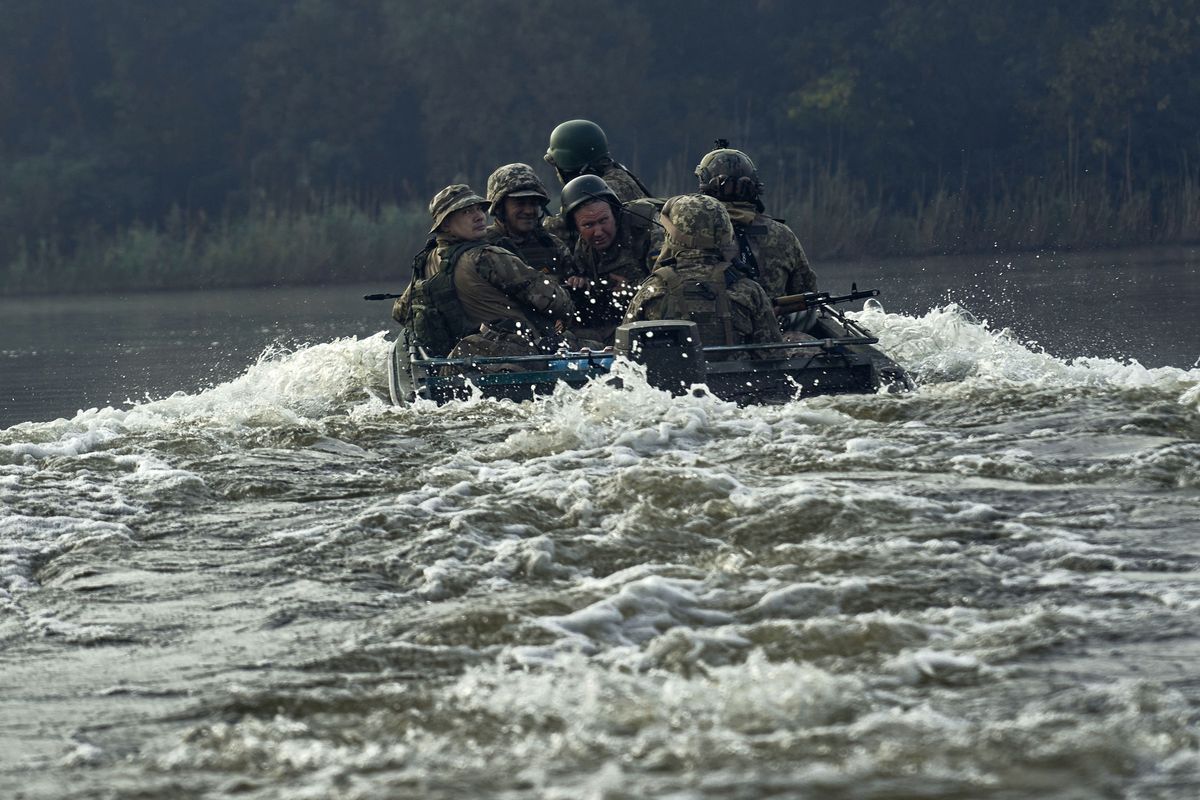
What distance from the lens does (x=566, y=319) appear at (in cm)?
1334

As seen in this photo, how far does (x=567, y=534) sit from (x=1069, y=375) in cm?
580

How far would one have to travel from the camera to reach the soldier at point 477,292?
13.1 m

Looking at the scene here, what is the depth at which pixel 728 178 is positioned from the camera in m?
13.8

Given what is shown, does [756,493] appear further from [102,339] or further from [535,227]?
[102,339]

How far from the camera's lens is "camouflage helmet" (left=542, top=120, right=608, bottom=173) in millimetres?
15555

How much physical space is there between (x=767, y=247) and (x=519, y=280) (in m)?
1.75

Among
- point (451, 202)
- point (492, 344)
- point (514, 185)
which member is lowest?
point (492, 344)

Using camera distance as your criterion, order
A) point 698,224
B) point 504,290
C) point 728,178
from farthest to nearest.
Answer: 1. point 728,178
2. point 504,290
3. point 698,224

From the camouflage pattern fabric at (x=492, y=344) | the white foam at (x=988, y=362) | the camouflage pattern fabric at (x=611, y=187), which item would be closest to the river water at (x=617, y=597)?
the white foam at (x=988, y=362)

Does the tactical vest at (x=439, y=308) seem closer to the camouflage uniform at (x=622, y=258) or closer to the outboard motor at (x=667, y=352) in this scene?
the camouflage uniform at (x=622, y=258)

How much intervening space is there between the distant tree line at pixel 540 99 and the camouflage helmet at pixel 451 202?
30172 mm

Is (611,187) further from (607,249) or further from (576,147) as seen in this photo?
(607,249)

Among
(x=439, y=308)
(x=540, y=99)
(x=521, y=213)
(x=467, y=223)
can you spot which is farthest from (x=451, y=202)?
(x=540, y=99)

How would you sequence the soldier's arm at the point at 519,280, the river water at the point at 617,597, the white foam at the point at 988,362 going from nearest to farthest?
the river water at the point at 617,597 < the white foam at the point at 988,362 < the soldier's arm at the point at 519,280
